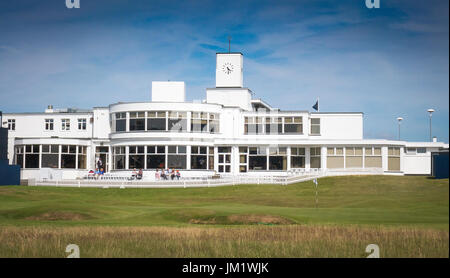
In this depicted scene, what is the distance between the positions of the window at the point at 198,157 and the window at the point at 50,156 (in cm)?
1503

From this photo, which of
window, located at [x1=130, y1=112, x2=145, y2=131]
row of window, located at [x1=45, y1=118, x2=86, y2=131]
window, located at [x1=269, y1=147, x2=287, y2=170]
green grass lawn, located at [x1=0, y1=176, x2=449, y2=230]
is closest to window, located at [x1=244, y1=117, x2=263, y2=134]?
window, located at [x1=269, y1=147, x2=287, y2=170]

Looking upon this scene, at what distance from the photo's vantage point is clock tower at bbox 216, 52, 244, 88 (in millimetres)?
74000

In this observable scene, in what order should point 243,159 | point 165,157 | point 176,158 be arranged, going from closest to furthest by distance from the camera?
point 165,157 < point 176,158 < point 243,159

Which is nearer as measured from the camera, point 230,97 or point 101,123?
point 101,123

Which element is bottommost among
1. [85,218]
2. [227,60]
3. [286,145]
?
[85,218]

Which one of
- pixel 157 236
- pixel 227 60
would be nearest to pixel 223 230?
pixel 157 236

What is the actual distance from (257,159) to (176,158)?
8572 millimetres

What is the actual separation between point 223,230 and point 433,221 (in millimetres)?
9083

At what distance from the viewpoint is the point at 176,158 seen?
62.7 meters

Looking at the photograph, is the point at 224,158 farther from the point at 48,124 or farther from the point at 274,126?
the point at 48,124

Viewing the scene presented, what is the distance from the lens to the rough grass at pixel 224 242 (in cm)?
1841

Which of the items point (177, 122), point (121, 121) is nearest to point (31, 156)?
point (121, 121)

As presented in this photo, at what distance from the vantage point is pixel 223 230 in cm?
2447
